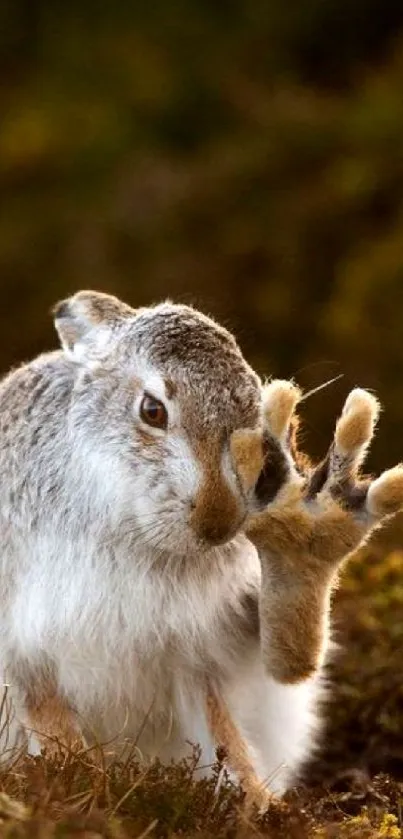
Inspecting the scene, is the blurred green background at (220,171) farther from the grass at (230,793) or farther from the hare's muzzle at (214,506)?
the hare's muzzle at (214,506)

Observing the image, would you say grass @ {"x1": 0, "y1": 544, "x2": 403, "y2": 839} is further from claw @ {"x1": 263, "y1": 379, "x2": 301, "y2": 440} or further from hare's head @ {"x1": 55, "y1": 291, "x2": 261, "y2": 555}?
claw @ {"x1": 263, "y1": 379, "x2": 301, "y2": 440}

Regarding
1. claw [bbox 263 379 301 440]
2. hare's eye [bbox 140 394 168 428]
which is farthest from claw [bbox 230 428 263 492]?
hare's eye [bbox 140 394 168 428]

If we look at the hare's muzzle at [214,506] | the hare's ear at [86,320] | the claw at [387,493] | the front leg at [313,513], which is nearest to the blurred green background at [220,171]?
the hare's ear at [86,320]

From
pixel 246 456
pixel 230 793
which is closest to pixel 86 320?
pixel 246 456

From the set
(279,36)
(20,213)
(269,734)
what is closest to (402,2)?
(279,36)

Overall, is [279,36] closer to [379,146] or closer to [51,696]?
[379,146]
